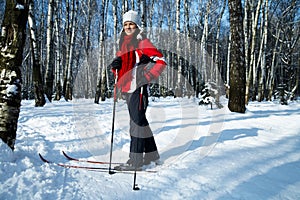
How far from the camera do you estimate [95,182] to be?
2396 mm

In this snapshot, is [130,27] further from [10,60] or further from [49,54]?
[49,54]

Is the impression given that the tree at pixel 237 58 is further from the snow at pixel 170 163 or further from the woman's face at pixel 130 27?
the woman's face at pixel 130 27

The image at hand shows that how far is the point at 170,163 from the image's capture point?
121 inches

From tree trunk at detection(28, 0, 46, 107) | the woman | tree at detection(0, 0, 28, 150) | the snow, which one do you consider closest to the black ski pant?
the woman

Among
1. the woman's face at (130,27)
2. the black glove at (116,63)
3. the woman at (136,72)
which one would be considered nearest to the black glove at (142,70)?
the woman at (136,72)

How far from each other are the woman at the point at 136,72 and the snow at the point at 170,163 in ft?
1.28

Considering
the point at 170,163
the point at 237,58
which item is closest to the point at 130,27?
the point at 170,163

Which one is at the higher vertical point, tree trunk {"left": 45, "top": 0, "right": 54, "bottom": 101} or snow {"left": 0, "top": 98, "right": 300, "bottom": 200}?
tree trunk {"left": 45, "top": 0, "right": 54, "bottom": 101}

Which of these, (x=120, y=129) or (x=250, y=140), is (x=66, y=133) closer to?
(x=120, y=129)

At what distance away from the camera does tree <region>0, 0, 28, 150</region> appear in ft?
8.98

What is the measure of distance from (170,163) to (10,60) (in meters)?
2.40

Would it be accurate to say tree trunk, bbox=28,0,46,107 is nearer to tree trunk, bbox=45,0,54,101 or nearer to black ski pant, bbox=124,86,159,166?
tree trunk, bbox=45,0,54,101

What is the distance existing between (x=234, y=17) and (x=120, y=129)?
4.97m

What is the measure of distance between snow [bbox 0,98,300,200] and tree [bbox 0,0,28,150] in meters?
0.31
